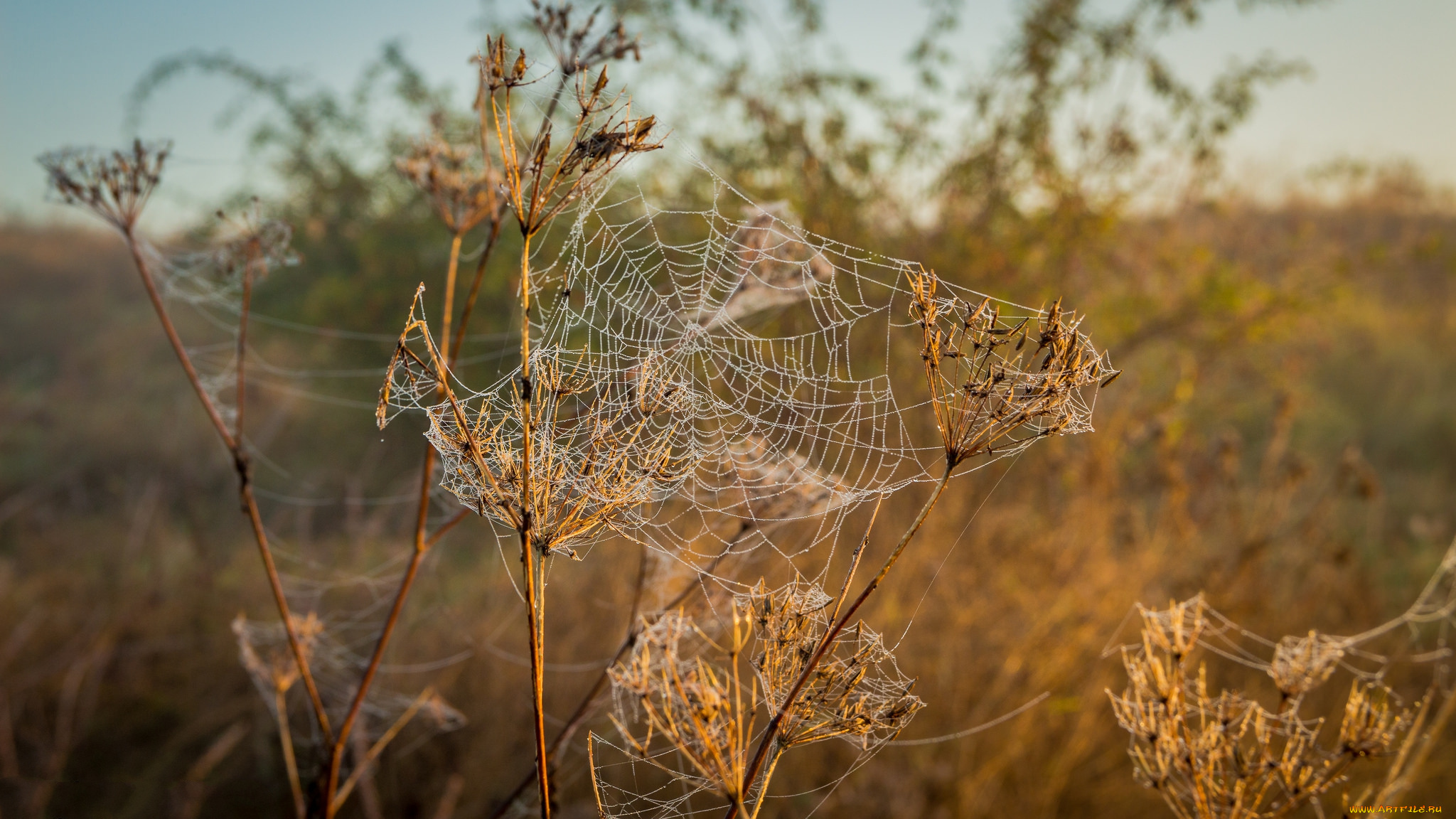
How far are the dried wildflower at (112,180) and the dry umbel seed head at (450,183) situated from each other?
0.35 m

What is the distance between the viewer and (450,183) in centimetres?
132

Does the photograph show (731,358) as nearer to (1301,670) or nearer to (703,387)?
(703,387)

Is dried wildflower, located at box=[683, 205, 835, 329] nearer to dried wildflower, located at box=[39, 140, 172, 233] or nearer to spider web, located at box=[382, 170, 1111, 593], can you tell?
spider web, located at box=[382, 170, 1111, 593]

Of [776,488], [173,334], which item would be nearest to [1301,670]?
[776,488]

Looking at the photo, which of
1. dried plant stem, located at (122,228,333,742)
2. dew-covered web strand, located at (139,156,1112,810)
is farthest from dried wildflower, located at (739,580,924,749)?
dried plant stem, located at (122,228,333,742)

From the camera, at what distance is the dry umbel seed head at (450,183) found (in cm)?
130

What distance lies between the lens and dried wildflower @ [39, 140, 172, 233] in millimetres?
1214

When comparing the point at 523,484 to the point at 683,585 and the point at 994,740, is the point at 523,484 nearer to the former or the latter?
the point at 683,585

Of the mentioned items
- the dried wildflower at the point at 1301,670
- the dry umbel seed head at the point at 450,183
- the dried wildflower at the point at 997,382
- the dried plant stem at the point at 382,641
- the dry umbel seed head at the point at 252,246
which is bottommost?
the dried plant stem at the point at 382,641

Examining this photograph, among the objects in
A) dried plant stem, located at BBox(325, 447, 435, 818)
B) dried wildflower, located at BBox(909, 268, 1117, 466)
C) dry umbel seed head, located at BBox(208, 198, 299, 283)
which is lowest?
dried plant stem, located at BBox(325, 447, 435, 818)

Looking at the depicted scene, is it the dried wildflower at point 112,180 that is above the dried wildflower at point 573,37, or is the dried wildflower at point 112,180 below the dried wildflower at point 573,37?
below

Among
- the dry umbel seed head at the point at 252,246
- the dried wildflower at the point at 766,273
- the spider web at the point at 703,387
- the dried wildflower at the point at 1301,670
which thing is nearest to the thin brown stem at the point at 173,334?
the dry umbel seed head at the point at 252,246

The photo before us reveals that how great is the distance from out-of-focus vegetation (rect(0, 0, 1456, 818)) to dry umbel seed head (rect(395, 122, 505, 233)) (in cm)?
133

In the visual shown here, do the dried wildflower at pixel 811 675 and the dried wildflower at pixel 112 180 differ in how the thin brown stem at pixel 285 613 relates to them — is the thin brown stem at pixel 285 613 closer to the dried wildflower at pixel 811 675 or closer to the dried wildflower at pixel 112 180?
the dried wildflower at pixel 112 180
